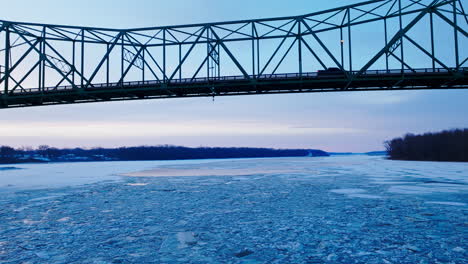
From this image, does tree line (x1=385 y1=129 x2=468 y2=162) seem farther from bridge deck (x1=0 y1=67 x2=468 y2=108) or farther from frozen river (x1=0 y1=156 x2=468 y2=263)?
frozen river (x1=0 y1=156 x2=468 y2=263)

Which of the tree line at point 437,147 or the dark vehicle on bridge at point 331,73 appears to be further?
the tree line at point 437,147

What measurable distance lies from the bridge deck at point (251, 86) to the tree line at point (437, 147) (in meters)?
43.1

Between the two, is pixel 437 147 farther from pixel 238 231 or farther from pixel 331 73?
pixel 238 231

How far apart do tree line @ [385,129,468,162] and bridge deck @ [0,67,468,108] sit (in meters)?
43.1

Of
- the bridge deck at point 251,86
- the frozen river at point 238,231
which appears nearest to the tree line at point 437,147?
the bridge deck at point 251,86

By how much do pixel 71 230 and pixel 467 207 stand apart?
10.3 m

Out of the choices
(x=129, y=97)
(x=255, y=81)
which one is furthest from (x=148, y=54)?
(x=255, y=81)

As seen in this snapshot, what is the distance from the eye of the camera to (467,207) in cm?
935

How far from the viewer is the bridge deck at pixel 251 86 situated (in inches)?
899

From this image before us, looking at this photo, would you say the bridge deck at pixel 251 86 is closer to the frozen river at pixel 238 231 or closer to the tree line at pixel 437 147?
the frozen river at pixel 238 231

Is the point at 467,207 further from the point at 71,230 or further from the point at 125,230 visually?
the point at 71,230

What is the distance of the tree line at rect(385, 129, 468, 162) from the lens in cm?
5958

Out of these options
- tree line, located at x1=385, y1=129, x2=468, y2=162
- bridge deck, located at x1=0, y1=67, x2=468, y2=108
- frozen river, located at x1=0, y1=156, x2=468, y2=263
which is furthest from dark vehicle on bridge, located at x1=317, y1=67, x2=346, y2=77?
tree line, located at x1=385, y1=129, x2=468, y2=162

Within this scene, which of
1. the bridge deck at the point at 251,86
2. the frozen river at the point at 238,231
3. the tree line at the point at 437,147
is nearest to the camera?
the frozen river at the point at 238,231
